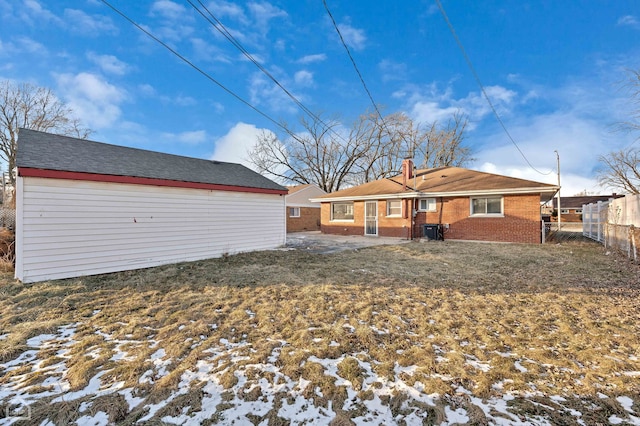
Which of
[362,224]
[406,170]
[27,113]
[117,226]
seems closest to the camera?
[117,226]

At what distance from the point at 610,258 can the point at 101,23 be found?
604 inches

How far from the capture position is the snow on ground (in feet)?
6.53

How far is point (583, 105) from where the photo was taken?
44.0ft

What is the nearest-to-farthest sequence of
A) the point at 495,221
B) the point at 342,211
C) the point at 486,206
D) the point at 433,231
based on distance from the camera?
the point at 495,221, the point at 486,206, the point at 433,231, the point at 342,211

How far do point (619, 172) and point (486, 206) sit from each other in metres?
28.3

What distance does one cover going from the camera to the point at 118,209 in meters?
6.88

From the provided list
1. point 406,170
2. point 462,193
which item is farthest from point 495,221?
point 406,170

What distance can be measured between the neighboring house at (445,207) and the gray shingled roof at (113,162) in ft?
23.1

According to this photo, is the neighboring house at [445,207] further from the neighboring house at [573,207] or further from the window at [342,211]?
the neighboring house at [573,207]

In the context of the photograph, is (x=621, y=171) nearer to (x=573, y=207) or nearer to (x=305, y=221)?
(x=573, y=207)

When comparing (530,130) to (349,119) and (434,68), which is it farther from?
(349,119)

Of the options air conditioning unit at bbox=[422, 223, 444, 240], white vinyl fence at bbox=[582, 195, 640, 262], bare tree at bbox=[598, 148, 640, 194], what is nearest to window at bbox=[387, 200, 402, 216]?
air conditioning unit at bbox=[422, 223, 444, 240]

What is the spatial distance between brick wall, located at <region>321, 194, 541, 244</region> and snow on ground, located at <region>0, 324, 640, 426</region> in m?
11.4

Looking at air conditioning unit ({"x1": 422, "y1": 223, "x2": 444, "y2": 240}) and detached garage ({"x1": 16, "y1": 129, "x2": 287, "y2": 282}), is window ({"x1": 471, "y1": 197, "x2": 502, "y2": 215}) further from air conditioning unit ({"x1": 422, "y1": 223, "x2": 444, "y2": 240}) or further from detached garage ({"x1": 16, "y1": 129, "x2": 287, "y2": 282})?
detached garage ({"x1": 16, "y1": 129, "x2": 287, "y2": 282})
